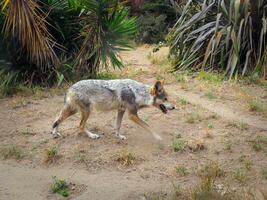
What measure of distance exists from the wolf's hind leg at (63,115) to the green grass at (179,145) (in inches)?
62.0

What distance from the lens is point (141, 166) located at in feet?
24.3

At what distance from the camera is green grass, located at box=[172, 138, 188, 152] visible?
7855mm

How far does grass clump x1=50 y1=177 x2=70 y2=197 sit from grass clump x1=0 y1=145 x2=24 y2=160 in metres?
1.13

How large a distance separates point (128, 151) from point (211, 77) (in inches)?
174

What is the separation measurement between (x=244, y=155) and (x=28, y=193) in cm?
302

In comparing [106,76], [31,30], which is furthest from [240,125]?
[31,30]

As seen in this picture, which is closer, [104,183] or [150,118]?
[104,183]

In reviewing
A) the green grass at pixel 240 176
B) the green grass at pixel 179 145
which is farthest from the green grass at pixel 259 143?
the green grass at pixel 179 145

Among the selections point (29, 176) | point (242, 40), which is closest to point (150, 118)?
point (29, 176)

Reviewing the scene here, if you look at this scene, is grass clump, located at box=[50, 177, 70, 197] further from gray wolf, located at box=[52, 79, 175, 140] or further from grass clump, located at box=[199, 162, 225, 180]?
grass clump, located at box=[199, 162, 225, 180]

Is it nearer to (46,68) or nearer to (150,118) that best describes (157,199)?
(150,118)

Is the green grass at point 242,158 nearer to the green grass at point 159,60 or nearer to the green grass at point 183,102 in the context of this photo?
the green grass at point 183,102

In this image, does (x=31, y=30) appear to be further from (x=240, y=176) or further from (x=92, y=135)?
(x=240, y=176)

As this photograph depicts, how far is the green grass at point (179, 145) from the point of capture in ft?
25.8
